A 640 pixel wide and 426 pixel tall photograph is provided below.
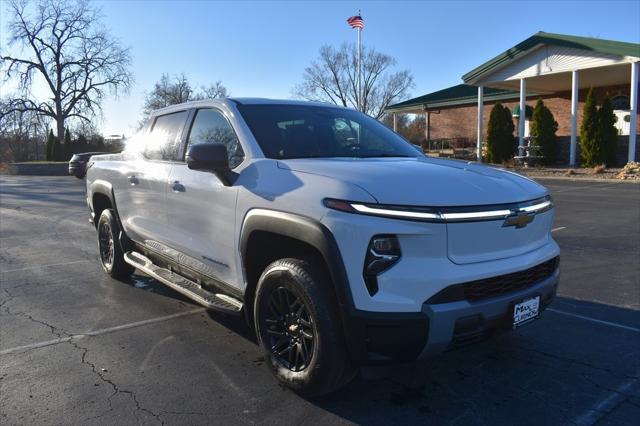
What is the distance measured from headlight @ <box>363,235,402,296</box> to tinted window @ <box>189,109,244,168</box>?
1.41 metres

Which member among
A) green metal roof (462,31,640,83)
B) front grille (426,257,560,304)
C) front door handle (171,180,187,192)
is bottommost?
front grille (426,257,560,304)

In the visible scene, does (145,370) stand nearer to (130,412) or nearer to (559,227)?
(130,412)

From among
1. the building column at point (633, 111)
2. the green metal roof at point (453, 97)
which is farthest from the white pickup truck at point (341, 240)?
the green metal roof at point (453, 97)

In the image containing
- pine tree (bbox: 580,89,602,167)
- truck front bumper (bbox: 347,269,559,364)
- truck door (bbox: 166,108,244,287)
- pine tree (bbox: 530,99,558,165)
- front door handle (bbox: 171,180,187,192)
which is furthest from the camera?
pine tree (bbox: 530,99,558,165)

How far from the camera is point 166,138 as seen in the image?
4.91m

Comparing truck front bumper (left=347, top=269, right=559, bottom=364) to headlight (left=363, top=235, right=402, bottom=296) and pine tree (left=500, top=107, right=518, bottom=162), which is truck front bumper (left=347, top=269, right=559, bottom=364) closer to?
headlight (left=363, top=235, right=402, bottom=296)

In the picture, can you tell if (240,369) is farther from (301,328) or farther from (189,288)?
(189,288)

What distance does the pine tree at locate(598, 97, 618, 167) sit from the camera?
21.8 meters

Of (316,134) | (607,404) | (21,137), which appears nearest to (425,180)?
(316,134)

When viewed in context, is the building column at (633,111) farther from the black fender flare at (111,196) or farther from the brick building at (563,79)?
the black fender flare at (111,196)

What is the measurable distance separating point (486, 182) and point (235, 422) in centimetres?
200

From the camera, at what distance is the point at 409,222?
2697mm

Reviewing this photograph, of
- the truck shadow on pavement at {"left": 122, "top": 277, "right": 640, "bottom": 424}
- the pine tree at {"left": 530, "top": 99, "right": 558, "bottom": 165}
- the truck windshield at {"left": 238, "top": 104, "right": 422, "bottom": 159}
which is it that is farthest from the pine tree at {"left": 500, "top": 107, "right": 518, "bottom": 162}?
the truck windshield at {"left": 238, "top": 104, "right": 422, "bottom": 159}

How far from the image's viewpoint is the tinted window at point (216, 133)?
3.81 meters
